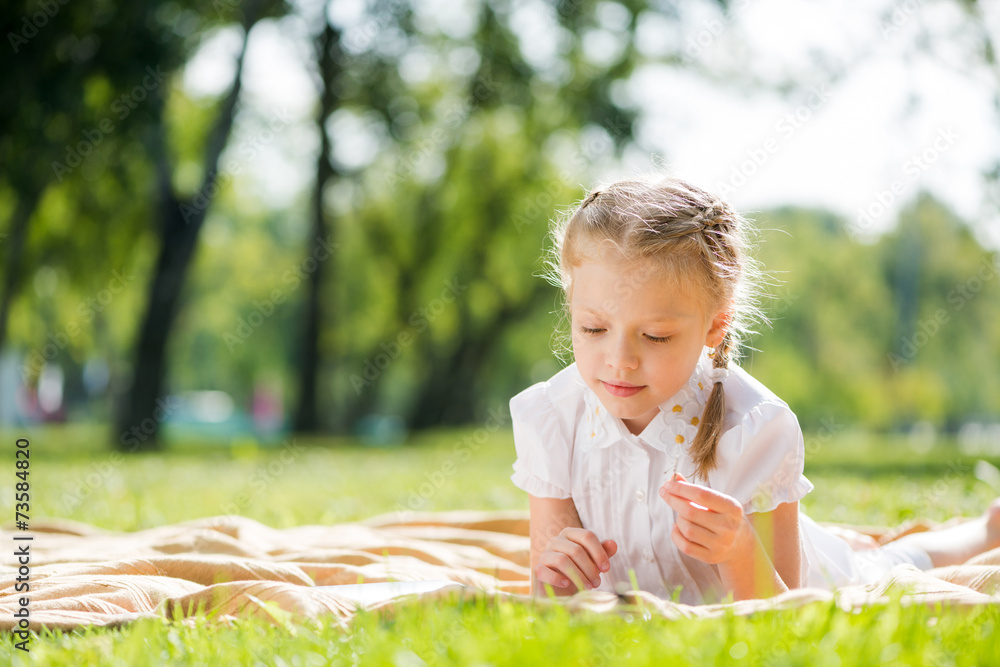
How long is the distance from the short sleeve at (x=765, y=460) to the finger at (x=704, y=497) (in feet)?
1.00

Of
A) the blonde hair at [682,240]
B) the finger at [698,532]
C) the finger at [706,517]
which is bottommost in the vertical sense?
the finger at [698,532]

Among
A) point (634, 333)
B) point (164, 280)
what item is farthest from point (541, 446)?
point (164, 280)

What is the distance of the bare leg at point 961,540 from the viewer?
3.47 meters

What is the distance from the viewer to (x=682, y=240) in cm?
255

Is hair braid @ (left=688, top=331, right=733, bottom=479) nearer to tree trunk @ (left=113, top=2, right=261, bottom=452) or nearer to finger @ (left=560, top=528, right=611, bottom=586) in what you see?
finger @ (left=560, top=528, right=611, bottom=586)

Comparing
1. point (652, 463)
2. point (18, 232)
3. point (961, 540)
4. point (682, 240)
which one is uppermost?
point (18, 232)

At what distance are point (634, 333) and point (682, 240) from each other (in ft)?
1.02

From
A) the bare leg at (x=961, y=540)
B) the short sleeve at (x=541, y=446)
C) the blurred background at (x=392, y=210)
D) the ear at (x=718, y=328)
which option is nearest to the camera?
the ear at (x=718, y=328)

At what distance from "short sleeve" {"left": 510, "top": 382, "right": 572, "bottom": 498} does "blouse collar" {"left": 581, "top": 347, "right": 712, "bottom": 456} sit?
0.12 m

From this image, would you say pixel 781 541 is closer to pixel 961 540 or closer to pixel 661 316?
pixel 661 316

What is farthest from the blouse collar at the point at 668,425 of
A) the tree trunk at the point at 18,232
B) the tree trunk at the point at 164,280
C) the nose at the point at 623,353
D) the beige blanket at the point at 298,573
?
the tree trunk at the point at 18,232

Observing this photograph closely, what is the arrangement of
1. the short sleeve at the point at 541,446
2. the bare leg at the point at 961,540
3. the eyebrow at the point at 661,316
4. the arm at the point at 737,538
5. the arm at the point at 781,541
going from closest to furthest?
the arm at the point at 737,538 → the eyebrow at the point at 661,316 → the arm at the point at 781,541 → the short sleeve at the point at 541,446 → the bare leg at the point at 961,540

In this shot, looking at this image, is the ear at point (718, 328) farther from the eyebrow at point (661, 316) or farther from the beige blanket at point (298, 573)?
the beige blanket at point (298, 573)

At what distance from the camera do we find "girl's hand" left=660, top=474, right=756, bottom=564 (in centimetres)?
230
